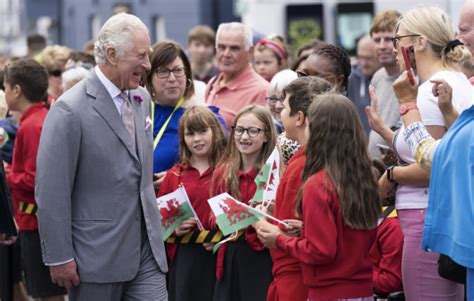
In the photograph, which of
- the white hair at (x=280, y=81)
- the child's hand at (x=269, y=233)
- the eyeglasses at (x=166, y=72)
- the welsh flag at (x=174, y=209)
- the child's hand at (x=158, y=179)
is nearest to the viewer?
the child's hand at (x=269, y=233)

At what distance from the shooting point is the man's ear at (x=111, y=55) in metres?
6.20

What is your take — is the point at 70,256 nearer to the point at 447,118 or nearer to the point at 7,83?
the point at 447,118

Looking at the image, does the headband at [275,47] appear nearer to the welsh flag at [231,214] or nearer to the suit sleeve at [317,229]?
the welsh flag at [231,214]

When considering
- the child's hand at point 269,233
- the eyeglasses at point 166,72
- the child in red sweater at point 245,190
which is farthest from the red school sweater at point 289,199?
the eyeglasses at point 166,72

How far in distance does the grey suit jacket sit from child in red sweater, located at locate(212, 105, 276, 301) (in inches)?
49.2

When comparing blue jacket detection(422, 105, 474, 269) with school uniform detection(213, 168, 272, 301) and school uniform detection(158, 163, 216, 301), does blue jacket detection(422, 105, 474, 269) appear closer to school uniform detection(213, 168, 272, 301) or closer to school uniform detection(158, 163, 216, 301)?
school uniform detection(213, 168, 272, 301)

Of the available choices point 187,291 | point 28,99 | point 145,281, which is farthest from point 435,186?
point 28,99

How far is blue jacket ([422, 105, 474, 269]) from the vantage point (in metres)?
4.88

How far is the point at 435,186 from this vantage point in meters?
5.08

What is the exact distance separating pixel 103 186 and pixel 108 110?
429 mm

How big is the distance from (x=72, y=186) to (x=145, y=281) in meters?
0.69

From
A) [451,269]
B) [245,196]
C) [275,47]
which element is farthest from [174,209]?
[275,47]

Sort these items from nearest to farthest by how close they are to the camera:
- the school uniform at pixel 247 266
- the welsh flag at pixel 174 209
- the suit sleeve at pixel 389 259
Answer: the suit sleeve at pixel 389 259, the school uniform at pixel 247 266, the welsh flag at pixel 174 209

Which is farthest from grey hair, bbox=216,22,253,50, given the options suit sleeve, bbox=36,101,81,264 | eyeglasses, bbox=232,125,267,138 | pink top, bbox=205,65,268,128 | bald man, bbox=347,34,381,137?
suit sleeve, bbox=36,101,81,264
